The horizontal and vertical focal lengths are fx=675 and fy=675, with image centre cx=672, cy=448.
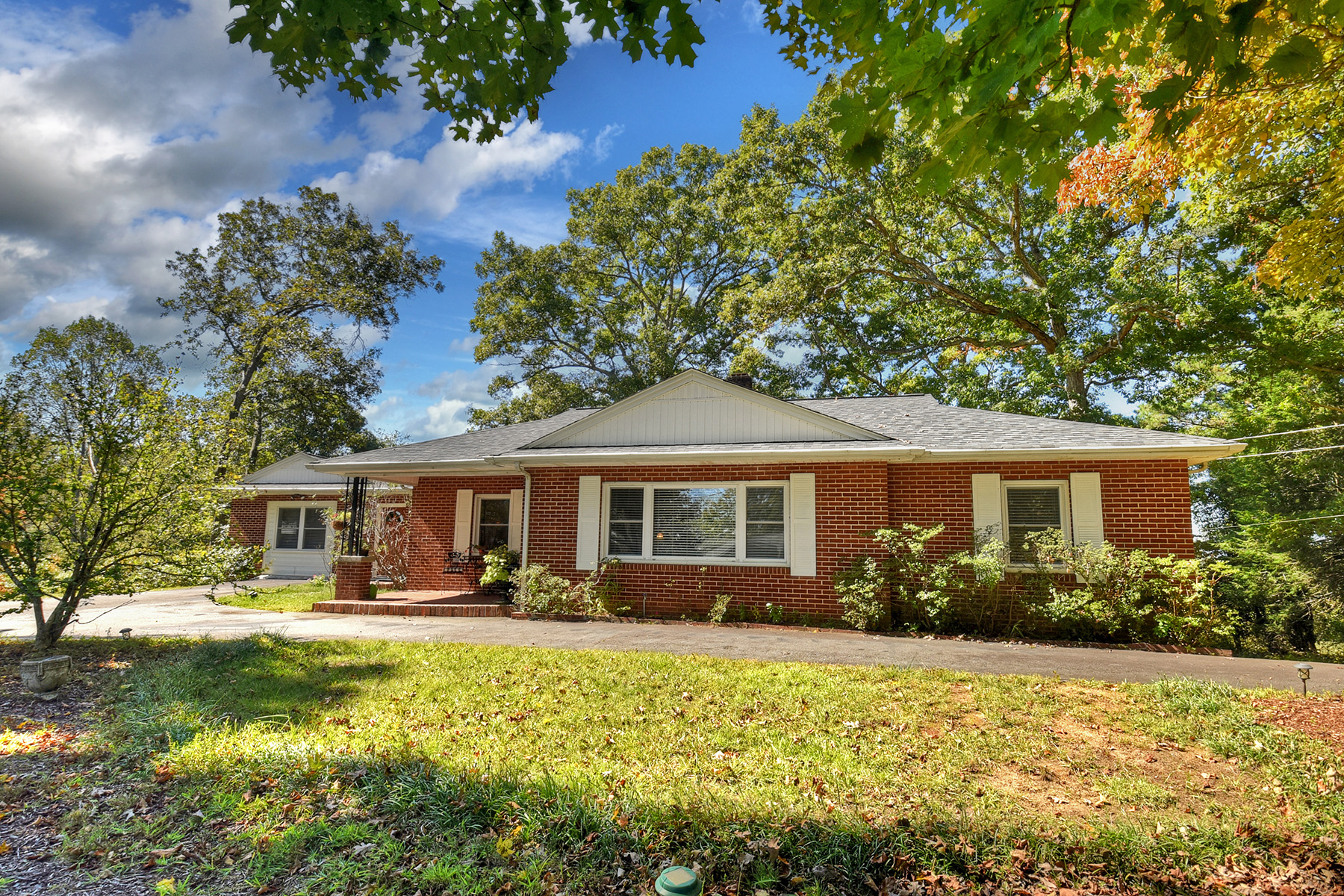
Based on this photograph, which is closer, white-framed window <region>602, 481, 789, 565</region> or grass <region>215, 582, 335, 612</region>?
white-framed window <region>602, 481, 789, 565</region>

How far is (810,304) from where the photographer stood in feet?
68.3

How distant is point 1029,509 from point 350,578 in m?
12.6

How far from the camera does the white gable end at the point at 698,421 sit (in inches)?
468

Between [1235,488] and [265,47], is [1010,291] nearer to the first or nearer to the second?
[1235,488]

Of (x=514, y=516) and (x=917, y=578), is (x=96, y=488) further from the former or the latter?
(x=917, y=578)

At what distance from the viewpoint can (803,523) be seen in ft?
37.2

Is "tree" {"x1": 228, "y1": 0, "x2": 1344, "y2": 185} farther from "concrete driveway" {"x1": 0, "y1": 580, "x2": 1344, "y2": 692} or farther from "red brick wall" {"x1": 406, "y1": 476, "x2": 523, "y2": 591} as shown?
"red brick wall" {"x1": 406, "y1": 476, "x2": 523, "y2": 591}

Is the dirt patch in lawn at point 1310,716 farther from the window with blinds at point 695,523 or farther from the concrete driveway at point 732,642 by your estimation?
the window with blinds at point 695,523

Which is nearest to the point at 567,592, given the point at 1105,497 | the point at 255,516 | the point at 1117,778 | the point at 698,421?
the point at 698,421

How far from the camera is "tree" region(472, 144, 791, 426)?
98.5 feet

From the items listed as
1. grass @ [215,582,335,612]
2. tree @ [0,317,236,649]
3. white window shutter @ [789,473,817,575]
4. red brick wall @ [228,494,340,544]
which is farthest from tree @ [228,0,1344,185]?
red brick wall @ [228,494,340,544]

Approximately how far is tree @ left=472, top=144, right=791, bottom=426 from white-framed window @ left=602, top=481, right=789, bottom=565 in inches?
686

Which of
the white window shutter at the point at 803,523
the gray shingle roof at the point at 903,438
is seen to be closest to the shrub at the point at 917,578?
the white window shutter at the point at 803,523

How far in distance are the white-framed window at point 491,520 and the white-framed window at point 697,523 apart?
3.88m
